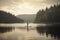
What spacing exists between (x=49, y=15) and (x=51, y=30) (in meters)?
0.20

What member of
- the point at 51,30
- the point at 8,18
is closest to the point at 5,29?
the point at 8,18

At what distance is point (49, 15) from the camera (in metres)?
2.02

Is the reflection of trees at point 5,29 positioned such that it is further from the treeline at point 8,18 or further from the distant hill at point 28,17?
the distant hill at point 28,17

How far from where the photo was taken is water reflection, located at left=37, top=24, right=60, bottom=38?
77.8 inches

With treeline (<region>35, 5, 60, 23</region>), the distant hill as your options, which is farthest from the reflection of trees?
treeline (<region>35, 5, 60, 23</region>)

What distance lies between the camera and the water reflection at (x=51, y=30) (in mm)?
1975

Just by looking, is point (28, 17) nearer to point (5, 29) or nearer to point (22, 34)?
point (22, 34)

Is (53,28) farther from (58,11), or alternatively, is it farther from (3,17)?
(3,17)

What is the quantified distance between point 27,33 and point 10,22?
27cm

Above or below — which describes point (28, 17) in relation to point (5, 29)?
above

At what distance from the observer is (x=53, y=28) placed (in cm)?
199

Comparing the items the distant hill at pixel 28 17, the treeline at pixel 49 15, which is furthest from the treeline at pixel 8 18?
the treeline at pixel 49 15

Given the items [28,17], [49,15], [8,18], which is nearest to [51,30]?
[49,15]

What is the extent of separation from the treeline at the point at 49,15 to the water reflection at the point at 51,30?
0.07 m
